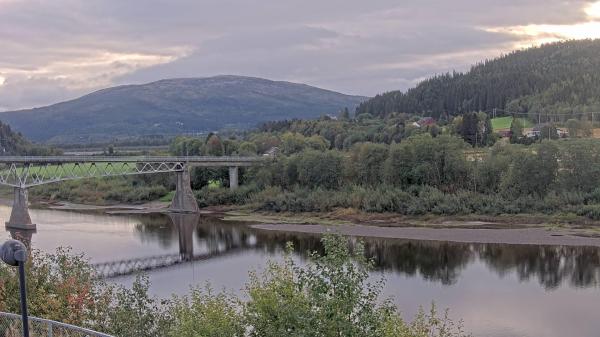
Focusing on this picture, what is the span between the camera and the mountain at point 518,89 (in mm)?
127438

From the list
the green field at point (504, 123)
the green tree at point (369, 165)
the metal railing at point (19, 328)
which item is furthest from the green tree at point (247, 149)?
the metal railing at point (19, 328)

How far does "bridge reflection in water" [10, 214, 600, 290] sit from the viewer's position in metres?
41.2

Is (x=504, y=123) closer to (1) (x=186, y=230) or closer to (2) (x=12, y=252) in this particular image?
(1) (x=186, y=230)

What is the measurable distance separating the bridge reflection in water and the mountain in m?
71.3

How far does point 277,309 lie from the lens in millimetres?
16109

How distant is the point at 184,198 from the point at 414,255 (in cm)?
4022

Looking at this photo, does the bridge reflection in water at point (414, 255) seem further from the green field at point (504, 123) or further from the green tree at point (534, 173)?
the green field at point (504, 123)

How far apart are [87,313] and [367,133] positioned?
96487mm

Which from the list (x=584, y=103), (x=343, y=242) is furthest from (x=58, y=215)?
(x=584, y=103)

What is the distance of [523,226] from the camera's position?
5928 centimetres

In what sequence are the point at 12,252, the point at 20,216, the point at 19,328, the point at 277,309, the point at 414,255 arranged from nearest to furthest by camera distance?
the point at 12,252 < the point at 19,328 < the point at 277,309 < the point at 414,255 < the point at 20,216

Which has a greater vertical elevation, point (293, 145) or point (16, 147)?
point (16, 147)

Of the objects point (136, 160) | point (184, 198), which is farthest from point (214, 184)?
point (136, 160)

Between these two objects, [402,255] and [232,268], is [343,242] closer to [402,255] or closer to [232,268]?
[232,268]
